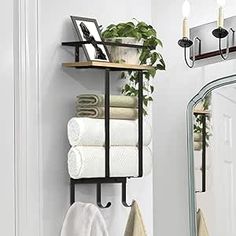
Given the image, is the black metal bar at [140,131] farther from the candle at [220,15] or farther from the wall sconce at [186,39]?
the candle at [220,15]

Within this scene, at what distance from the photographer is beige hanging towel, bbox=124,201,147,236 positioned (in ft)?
6.01

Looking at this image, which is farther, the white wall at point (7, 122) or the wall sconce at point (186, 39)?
the wall sconce at point (186, 39)

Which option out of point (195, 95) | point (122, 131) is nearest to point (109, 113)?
point (122, 131)

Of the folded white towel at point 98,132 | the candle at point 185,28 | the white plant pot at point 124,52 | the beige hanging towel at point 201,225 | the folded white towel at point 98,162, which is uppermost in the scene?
the candle at point 185,28

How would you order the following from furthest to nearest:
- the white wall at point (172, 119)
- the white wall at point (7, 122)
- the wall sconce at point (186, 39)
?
the white wall at point (172, 119) → the wall sconce at point (186, 39) → the white wall at point (7, 122)

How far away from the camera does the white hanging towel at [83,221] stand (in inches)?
69.4

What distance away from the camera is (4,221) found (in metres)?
1.71

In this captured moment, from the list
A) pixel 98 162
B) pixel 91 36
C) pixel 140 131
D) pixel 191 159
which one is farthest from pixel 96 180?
pixel 91 36

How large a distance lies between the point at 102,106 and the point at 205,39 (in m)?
0.37

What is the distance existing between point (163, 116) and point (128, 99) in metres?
0.22

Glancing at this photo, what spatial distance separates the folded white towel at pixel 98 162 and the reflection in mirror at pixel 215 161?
7.5 inches

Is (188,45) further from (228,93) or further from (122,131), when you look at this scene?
(122,131)

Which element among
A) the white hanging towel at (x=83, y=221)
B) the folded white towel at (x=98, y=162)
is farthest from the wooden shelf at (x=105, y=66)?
the white hanging towel at (x=83, y=221)

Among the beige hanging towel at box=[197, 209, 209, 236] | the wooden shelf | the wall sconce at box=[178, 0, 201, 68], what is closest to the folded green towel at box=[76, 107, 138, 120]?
the wooden shelf
